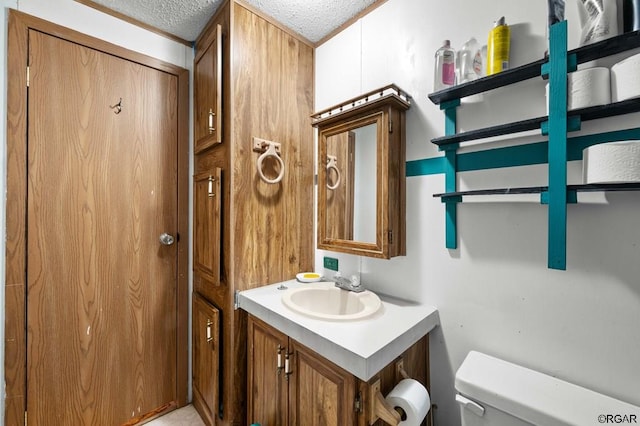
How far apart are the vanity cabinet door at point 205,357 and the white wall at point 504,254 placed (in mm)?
864

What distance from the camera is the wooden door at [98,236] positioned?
1285mm

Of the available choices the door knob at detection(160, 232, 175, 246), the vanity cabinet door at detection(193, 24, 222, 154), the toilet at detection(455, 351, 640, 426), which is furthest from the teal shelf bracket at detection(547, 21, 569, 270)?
the door knob at detection(160, 232, 175, 246)

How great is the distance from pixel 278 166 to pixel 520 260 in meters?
1.17

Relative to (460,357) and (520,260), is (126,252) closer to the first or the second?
(460,357)

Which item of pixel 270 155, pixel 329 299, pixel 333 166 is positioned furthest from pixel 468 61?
pixel 329 299

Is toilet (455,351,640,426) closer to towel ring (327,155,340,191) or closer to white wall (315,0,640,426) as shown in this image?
white wall (315,0,640,426)

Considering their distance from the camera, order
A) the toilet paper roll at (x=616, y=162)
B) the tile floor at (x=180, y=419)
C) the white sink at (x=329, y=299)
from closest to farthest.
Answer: the toilet paper roll at (x=616, y=162)
the white sink at (x=329, y=299)
the tile floor at (x=180, y=419)

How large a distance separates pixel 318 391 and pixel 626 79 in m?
1.30

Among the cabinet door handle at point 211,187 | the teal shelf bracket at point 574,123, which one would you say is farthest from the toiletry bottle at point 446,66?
the cabinet door handle at point 211,187

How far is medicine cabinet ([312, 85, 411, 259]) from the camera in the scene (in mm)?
1178

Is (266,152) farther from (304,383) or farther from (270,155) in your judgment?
(304,383)

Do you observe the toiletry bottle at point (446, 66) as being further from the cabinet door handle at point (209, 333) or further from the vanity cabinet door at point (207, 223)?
the cabinet door handle at point (209, 333)

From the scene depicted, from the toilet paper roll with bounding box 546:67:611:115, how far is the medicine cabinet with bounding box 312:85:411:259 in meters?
0.58

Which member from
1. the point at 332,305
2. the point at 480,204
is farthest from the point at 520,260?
the point at 332,305
